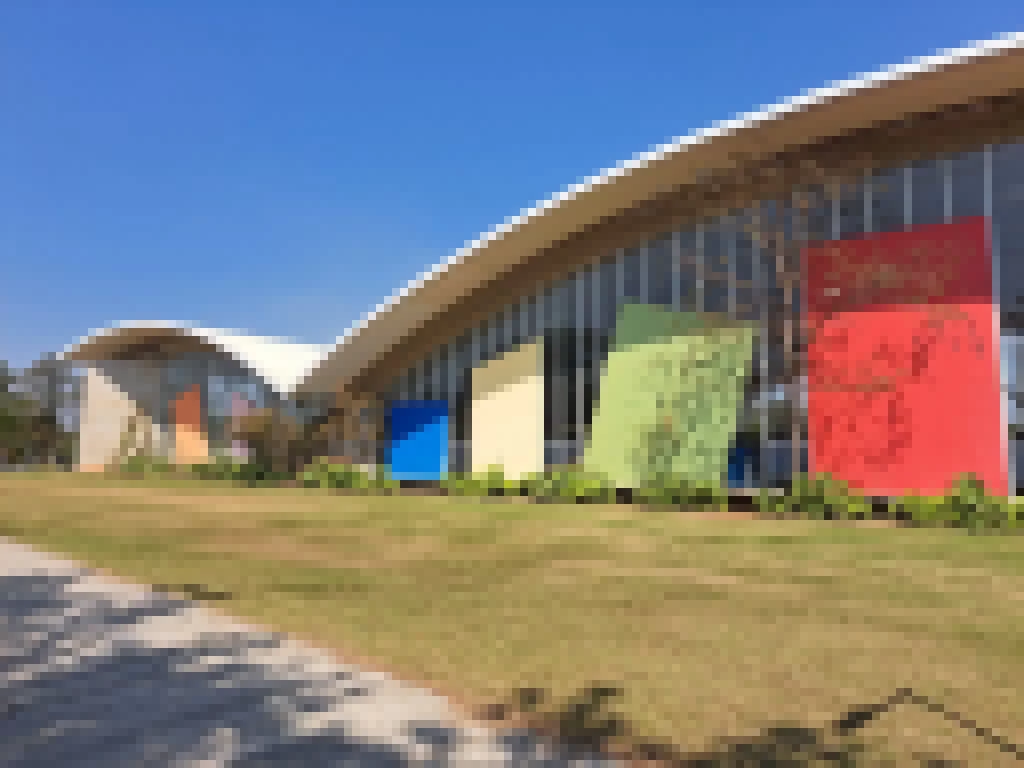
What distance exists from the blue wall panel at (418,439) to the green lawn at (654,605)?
10058 millimetres

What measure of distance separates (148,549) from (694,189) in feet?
44.2

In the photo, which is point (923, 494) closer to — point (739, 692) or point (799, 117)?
point (799, 117)

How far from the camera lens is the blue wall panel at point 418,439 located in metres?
23.6

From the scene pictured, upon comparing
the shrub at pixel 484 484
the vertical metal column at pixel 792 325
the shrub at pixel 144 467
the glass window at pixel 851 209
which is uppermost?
the glass window at pixel 851 209

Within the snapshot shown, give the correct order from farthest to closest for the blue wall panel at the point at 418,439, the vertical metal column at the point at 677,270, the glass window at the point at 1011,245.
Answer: the blue wall panel at the point at 418,439, the vertical metal column at the point at 677,270, the glass window at the point at 1011,245

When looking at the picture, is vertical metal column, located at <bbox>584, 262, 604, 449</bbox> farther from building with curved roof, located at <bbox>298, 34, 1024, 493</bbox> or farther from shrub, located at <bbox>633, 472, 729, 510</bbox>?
shrub, located at <bbox>633, 472, 729, 510</bbox>

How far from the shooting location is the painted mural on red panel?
1352 cm

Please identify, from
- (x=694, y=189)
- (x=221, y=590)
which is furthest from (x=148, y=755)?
(x=694, y=189)

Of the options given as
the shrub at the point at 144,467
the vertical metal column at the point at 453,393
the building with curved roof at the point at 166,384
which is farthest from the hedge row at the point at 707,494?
the shrub at the point at 144,467

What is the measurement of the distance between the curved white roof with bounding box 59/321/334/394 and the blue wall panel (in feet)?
11.2

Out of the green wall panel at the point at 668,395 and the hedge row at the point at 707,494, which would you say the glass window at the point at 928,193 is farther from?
the hedge row at the point at 707,494

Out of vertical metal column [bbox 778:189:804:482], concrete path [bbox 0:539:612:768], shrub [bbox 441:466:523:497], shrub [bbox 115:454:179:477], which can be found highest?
vertical metal column [bbox 778:189:804:482]

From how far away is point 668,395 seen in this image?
57.9 feet

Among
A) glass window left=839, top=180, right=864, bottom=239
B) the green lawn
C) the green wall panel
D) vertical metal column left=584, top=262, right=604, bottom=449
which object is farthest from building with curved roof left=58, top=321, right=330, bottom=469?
glass window left=839, top=180, right=864, bottom=239
